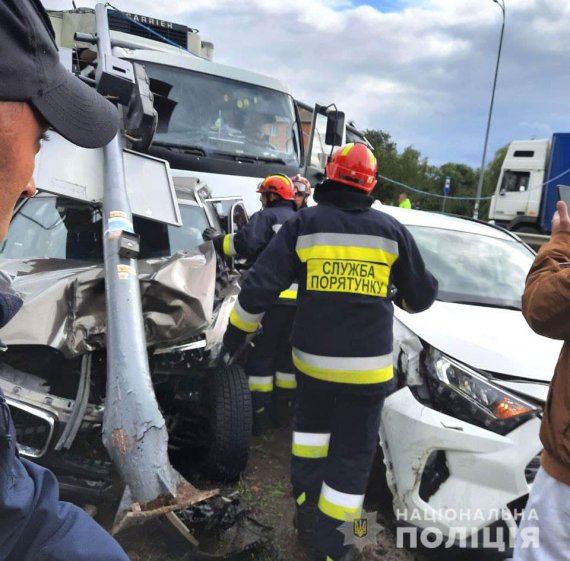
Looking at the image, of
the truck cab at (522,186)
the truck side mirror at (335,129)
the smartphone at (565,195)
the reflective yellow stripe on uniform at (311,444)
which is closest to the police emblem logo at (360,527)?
the reflective yellow stripe on uniform at (311,444)

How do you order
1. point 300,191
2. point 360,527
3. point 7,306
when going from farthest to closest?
point 300,191 → point 360,527 → point 7,306

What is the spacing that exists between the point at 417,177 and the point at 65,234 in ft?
125

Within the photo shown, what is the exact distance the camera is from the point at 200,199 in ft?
14.9

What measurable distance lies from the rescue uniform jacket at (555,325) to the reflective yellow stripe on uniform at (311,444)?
116 cm

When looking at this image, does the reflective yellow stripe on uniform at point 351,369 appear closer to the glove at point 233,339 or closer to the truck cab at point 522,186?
the glove at point 233,339

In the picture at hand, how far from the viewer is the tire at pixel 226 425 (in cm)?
311

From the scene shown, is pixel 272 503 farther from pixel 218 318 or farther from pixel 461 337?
pixel 461 337

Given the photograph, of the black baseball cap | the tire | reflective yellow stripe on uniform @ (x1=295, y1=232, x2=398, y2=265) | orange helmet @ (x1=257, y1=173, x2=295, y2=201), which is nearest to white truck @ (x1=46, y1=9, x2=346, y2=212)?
orange helmet @ (x1=257, y1=173, x2=295, y2=201)

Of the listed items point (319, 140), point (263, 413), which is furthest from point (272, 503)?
point (319, 140)

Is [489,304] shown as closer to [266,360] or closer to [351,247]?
[351,247]

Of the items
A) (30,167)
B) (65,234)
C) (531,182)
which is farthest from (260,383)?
(531,182)

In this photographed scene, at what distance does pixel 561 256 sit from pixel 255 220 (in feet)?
8.42

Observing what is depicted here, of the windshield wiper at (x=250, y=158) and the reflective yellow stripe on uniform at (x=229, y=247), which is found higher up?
the windshield wiper at (x=250, y=158)

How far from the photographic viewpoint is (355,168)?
115 inches
